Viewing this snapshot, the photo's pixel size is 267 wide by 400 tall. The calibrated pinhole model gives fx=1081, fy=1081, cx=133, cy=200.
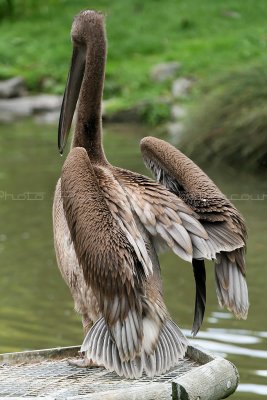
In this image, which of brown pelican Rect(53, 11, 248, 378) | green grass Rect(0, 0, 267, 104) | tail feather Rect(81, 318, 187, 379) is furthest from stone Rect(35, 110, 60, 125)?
tail feather Rect(81, 318, 187, 379)

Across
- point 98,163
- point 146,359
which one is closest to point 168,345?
point 146,359

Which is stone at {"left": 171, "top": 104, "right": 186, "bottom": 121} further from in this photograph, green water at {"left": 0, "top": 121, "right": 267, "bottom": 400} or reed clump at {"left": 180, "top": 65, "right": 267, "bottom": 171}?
reed clump at {"left": 180, "top": 65, "right": 267, "bottom": 171}

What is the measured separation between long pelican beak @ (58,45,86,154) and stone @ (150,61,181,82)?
33.1 ft

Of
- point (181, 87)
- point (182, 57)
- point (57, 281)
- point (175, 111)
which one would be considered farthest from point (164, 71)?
point (57, 281)

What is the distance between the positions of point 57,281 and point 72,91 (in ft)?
8.50

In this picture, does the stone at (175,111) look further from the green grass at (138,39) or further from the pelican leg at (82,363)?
the pelican leg at (82,363)

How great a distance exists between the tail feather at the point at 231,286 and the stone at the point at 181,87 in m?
10.0

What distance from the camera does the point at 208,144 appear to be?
1104 cm

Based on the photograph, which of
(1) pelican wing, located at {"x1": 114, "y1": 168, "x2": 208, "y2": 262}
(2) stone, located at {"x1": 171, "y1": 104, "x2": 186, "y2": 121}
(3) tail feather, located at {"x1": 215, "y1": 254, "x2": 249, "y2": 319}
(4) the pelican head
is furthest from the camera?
(2) stone, located at {"x1": 171, "y1": 104, "x2": 186, "y2": 121}

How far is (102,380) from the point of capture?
167 inches

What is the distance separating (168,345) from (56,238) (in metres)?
0.92

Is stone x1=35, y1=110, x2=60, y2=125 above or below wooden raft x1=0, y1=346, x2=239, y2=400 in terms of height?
above

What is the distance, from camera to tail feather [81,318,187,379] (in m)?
4.09

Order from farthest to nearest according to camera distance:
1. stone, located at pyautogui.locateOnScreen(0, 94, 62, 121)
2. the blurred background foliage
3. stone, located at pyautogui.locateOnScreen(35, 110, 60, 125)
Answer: stone, located at pyautogui.locateOnScreen(0, 94, 62, 121)
stone, located at pyautogui.locateOnScreen(35, 110, 60, 125)
the blurred background foliage
